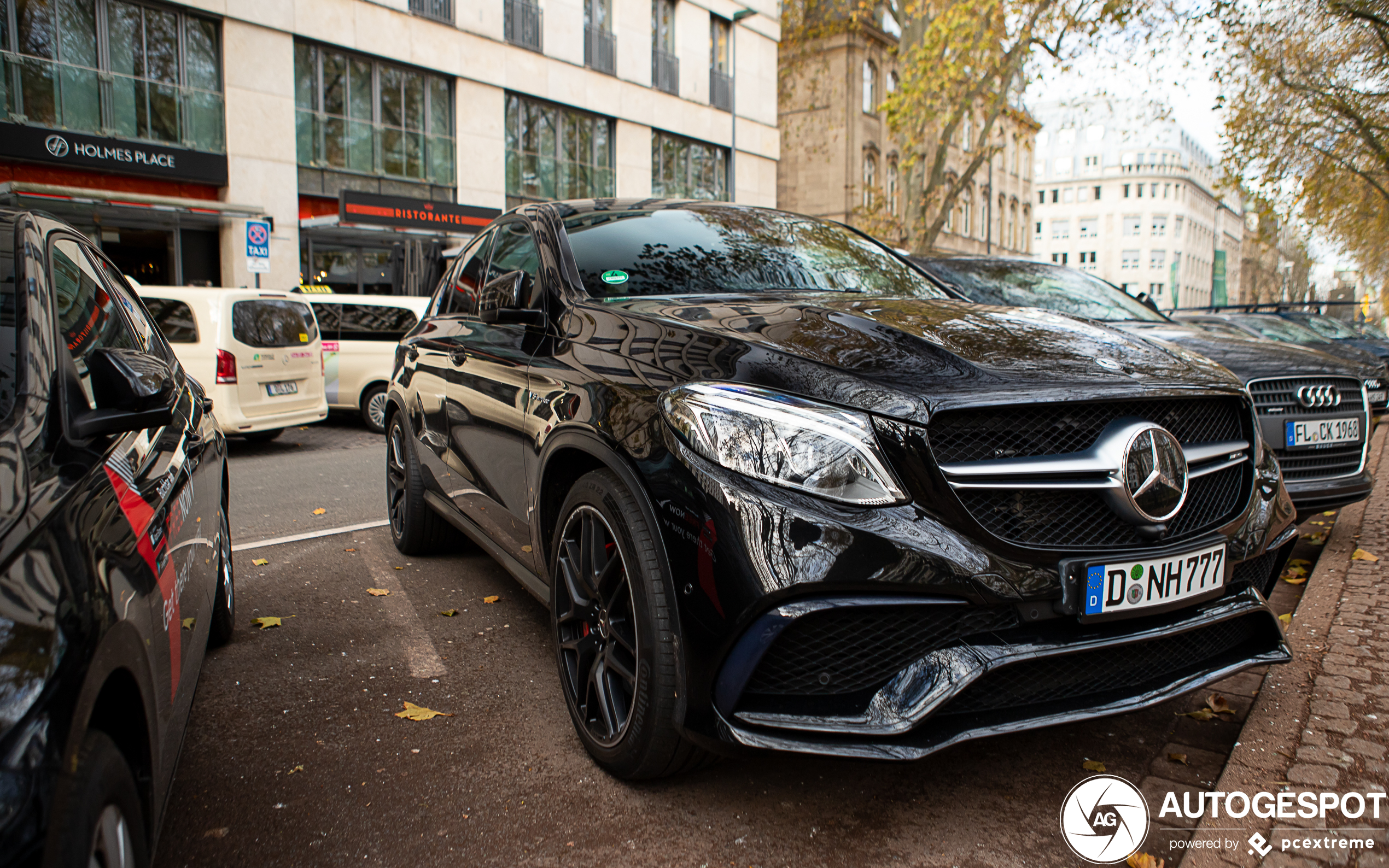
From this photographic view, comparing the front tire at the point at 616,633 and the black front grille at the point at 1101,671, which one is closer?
the black front grille at the point at 1101,671

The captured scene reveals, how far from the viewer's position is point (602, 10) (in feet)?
83.2

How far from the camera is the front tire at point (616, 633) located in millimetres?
2316

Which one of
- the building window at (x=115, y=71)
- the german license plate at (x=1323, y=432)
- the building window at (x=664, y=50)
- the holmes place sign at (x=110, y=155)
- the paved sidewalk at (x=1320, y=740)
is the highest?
the building window at (x=664, y=50)

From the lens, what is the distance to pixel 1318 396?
480 centimetres

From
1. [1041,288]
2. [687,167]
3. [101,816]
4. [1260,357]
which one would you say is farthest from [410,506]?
[687,167]

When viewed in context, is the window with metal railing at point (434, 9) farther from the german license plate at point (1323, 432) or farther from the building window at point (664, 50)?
the german license plate at point (1323, 432)

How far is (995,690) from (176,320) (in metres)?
10.2

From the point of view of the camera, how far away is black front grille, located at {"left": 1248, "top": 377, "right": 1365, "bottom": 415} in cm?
471

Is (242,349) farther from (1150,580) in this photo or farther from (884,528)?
(1150,580)

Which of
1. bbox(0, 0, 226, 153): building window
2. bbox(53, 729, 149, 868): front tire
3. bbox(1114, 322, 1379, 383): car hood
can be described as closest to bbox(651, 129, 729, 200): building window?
bbox(0, 0, 226, 153): building window

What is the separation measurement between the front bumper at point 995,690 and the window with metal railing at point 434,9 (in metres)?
22.3

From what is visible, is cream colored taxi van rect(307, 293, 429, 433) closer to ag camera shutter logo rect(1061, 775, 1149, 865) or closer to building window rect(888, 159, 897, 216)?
ag camera shutter logo rect(1061, 775, 1149, 865)

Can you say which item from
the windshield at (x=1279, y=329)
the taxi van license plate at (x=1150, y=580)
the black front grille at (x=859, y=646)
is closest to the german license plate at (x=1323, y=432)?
the taxi van license plate at (x=1150, y=580)

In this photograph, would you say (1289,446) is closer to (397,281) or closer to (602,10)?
(397,281)
